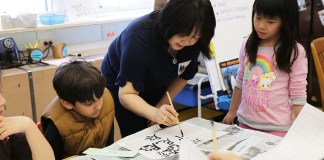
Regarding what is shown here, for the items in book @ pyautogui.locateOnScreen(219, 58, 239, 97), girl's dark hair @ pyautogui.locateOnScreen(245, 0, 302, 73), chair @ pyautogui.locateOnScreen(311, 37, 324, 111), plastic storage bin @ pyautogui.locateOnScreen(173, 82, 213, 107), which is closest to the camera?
girl's dark hair @ pyautogui.locateOnScreen(245, 0, 302, 73)

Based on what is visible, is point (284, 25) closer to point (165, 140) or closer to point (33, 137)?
point (165, 140)

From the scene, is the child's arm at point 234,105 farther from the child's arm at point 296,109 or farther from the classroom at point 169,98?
the child's arm at point 296,109

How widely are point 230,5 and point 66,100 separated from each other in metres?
1.77

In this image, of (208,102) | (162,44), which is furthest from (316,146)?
(208,102)

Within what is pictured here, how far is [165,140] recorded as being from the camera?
1.27 metres

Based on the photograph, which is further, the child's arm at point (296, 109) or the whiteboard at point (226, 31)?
the whiteboard at point (226, 31)

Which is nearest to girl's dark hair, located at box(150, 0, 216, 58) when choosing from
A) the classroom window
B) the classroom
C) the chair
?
the classroom

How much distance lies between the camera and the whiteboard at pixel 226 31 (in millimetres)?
2541

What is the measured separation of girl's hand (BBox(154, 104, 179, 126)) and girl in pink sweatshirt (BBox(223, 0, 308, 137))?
1.46 ft

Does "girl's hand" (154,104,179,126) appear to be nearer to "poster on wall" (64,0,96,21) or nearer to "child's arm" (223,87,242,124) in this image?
"child's arm" (223,87,242,124)

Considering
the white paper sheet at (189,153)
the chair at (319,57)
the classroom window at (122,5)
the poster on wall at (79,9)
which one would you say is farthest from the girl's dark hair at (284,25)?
the classroom window at (122,5)

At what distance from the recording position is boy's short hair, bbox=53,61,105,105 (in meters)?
1.31

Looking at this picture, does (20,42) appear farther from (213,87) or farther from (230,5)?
(230,5)

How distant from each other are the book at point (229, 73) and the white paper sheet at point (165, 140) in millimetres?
1188
